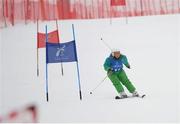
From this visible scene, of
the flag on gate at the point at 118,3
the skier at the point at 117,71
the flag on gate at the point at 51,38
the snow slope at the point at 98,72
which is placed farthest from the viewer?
the flag on gate at the point at 118,3

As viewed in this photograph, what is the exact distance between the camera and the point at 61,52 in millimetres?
2990

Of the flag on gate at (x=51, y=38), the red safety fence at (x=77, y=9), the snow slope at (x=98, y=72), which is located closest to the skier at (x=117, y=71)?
the snow slope at (x=98, y=72)

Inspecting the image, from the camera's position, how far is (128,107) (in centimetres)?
275

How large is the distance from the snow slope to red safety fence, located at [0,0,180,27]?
169 mm

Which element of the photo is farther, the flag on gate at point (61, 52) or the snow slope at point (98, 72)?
the flag on gate at point (61, 52)

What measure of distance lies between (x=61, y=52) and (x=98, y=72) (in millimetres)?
600

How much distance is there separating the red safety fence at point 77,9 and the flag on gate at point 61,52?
6.63 ft

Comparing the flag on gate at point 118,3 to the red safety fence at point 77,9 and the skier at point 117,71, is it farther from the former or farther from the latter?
the skier at point 117,71

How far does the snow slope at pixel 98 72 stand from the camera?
2.70 m

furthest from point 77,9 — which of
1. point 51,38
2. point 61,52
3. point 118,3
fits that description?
point 61,52

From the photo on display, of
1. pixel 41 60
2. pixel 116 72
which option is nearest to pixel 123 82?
pixel 116 72

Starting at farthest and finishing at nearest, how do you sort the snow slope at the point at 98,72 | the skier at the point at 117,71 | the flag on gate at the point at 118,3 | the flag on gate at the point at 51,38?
the flag on gate at the point at 118,3
the flag on gate at the point at 51,38
the skier at the point at 117,71
the snow slope at the point at 98,72

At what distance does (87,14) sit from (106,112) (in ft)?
8.79

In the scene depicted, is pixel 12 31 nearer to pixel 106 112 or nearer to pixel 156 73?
pixel 156 73
